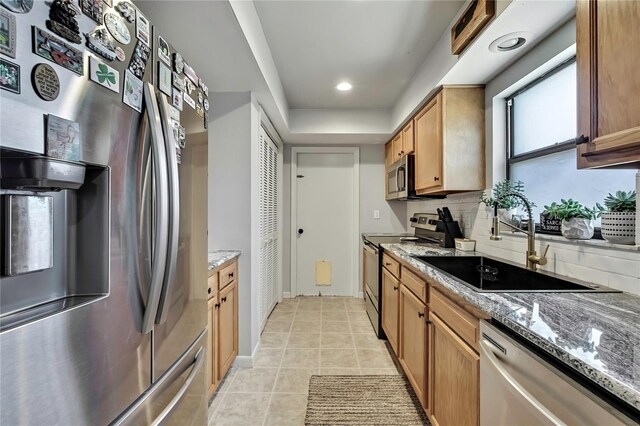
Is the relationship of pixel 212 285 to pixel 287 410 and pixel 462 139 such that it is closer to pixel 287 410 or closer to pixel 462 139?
pixel 287 410

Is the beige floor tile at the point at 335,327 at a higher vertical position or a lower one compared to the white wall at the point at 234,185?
lower

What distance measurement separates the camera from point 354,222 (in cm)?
417

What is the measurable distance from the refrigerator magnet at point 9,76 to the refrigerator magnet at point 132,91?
0.25 meters

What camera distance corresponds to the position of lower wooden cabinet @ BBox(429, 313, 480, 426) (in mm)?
1125

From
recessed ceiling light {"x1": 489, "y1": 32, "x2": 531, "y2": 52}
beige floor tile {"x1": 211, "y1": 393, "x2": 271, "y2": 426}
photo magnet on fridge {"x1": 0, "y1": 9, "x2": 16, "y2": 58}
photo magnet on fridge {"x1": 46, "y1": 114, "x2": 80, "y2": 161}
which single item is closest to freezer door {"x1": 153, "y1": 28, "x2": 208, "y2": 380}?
photo magnet on fridge {"x1": 46, "y1": 114, "x2": 80, "y2": 161}

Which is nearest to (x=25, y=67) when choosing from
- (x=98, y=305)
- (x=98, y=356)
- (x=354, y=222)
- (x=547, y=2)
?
(x=98, y=305)

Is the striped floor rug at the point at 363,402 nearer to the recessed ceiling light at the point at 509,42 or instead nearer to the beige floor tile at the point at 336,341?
the beige floor tile at the point at 336,341

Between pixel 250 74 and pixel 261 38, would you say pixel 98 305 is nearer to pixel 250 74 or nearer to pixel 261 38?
pixel 250 74

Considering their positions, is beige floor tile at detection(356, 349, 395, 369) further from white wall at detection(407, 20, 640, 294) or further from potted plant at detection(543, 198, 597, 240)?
potted plant at detection(543, 198, 597, 240)

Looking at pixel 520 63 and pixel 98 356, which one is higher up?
pixel 520 63

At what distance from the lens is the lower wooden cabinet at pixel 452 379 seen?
112 cm

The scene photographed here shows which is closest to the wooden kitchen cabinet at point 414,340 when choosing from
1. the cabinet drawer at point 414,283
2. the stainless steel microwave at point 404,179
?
the cabinet drawer at point 414,283

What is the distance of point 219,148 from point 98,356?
1.96 metres

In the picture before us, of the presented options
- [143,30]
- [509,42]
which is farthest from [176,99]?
[509,42]
